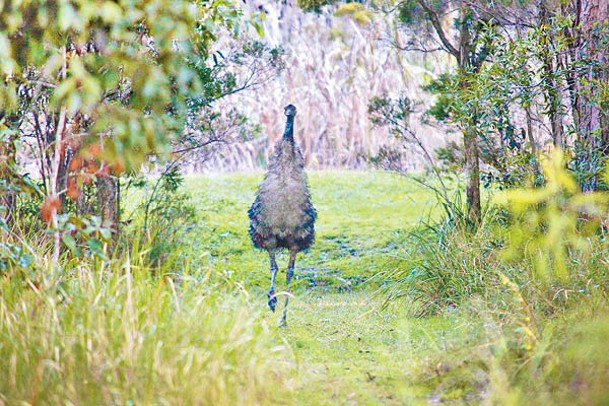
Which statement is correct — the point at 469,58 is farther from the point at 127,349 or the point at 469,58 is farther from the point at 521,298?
the point at 127,349

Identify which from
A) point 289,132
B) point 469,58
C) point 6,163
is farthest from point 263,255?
point 6,163

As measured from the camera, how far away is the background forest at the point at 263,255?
4.36 m

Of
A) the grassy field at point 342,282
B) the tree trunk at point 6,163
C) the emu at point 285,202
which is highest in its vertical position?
the tree trunk at point 6,163

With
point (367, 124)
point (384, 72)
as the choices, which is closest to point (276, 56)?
point (367, 124)

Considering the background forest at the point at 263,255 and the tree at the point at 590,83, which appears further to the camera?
the tree at the point at 590,83

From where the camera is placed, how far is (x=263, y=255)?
11438mm

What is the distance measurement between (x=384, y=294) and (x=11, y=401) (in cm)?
447

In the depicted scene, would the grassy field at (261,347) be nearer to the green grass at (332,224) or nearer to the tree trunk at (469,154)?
the tree trunk at (469,154)

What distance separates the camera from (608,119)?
7.22 m

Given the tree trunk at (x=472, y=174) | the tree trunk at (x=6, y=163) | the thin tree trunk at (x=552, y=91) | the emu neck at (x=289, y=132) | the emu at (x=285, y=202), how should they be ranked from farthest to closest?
the tree trunk at (x=472, y=174), the emu neck at (x=289, y=132), the emu at (x=285, y=202), the thin tree trunk at (x=552, y=91), the tree trunk at (x=6, y=163)

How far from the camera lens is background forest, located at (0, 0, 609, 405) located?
436cm

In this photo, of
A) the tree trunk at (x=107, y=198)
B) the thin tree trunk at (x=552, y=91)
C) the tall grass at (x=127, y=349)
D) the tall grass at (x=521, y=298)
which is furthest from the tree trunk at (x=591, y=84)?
the tree trunk at (x=107, y=198)

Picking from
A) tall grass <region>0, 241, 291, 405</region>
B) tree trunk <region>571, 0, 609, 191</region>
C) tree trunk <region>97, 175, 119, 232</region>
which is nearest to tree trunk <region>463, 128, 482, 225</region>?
tree trunk <region>571, 0, 609, 191</region>

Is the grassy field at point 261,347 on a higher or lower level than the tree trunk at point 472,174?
lower
